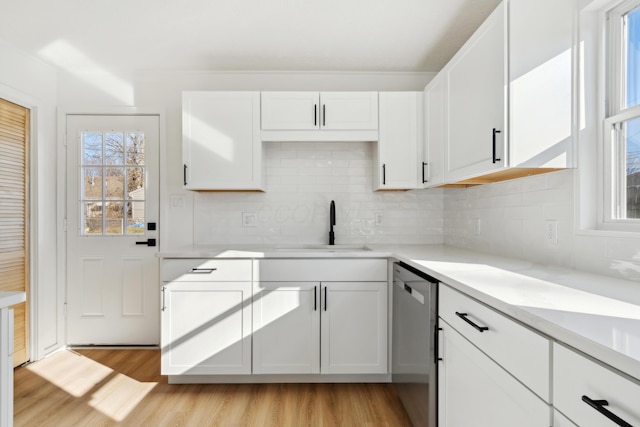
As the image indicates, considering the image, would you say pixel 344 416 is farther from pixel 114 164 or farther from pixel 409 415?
pixel 114 164

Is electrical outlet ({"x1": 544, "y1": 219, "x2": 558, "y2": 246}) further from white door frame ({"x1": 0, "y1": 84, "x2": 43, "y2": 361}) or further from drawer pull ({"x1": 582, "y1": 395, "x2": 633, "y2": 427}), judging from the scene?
white door frame ({"x1": 0, "y1": 84, "x2": 43, "y2": 361})

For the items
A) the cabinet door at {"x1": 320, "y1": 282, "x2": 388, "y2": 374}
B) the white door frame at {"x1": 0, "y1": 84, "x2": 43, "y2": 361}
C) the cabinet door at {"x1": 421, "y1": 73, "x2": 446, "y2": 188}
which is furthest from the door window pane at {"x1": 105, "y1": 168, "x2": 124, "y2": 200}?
the cabinet door at {"x1": 421, "y1": 73, "x2": 446, "y2": 188}

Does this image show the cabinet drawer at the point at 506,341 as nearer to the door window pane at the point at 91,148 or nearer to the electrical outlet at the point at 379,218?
the electrical outlet at the point at 379,218

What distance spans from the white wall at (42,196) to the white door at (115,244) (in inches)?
4.0

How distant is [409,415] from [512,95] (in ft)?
5.53

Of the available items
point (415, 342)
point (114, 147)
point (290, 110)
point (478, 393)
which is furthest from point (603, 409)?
point (114, 147)

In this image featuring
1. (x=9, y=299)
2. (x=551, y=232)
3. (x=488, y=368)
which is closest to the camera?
(x=9, y=299)

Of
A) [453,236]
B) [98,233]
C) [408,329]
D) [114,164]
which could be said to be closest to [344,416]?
[408,329]

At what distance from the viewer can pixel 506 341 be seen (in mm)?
1067

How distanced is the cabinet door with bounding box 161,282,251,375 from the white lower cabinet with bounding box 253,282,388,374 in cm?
9

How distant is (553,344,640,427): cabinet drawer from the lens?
0.66m

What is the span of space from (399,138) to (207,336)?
1921 millimetres

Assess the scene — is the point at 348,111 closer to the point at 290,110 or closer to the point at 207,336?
the point at 290,110

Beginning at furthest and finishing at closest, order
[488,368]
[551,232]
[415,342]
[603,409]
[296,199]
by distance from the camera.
A: [296,199] < [415,342] < [551,232] < [488,368] < [603,409]
